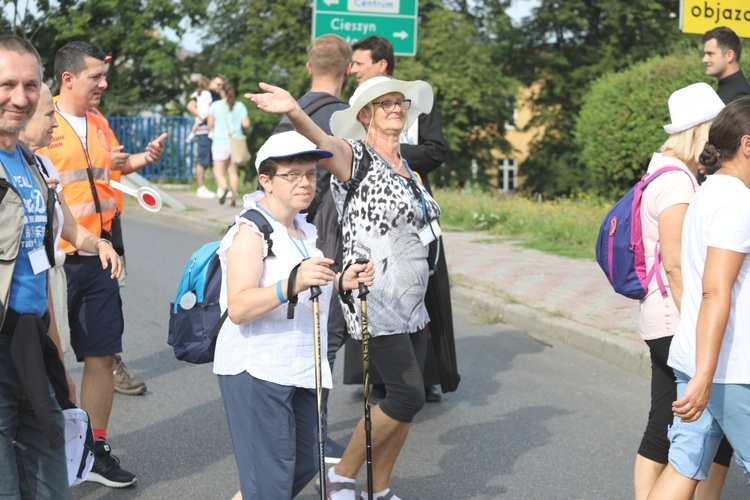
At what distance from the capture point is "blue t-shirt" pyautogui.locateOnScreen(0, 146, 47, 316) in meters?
3.60

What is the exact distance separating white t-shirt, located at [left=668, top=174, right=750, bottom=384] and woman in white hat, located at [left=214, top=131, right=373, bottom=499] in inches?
44.0

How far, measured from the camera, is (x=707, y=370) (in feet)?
12.1

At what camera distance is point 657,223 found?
4.53m

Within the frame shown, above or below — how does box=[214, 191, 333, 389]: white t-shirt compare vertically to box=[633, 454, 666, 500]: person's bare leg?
above

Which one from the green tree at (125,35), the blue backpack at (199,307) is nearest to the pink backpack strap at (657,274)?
the blue backpack at (199,307)

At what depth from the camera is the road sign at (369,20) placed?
50.9ft

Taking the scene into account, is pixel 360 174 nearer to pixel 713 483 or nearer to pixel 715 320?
pixel 715 320

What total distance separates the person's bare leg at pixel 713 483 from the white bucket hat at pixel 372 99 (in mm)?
1948

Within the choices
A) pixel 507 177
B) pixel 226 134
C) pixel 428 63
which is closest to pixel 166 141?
pixel 226 134

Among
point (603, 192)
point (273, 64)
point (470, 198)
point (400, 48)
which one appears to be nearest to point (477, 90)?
point (273, 64)

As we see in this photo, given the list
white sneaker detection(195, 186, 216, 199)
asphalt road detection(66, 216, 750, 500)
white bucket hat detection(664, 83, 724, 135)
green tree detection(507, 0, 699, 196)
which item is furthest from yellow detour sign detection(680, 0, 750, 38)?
green tree detection(507, 0, 699, 196)

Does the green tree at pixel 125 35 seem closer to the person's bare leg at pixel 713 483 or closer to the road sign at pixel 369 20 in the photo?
the road sign at pixel 369 20

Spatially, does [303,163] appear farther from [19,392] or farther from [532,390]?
[532,390]

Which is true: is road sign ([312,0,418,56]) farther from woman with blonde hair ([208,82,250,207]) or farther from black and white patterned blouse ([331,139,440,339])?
black and white patterned blouse ([331,139,440,339])
